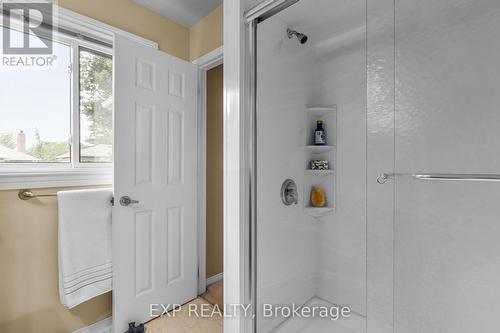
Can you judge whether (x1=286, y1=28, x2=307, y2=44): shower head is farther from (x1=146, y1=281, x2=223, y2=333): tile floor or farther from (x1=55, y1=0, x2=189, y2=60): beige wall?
(x1=146, y1=281, x2=223, y2=333): tile floor

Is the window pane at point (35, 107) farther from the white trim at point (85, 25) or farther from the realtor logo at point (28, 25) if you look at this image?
the white trim at point (85, 25)

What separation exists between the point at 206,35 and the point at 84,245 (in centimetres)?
175

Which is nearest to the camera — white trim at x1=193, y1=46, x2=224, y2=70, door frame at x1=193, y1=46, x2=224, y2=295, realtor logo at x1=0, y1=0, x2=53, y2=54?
realtor logo at x1=0, y1=0, x2=53, y2=54

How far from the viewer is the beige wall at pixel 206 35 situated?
1.96m

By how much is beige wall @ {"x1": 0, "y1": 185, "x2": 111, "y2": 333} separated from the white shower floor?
1.32 meters

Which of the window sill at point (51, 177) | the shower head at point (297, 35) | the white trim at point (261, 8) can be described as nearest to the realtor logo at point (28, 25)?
the window sill at point (51, 177)

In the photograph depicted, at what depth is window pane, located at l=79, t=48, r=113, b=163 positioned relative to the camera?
1669mm

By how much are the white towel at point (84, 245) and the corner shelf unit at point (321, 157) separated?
1.26m

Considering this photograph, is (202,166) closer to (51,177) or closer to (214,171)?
(214,171)

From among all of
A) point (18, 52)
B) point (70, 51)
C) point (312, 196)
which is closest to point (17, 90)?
point (18, 52)

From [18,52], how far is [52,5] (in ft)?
1.13

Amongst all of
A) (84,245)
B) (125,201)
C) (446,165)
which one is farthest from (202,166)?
(446,165)

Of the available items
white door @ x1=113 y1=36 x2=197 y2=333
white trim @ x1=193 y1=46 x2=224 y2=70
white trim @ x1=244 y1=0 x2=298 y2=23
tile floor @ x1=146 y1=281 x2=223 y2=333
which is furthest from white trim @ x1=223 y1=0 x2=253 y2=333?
white door @ x1=113 y1=36 x2=197 y2=333

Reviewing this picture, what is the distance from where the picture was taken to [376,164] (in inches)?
54.0
